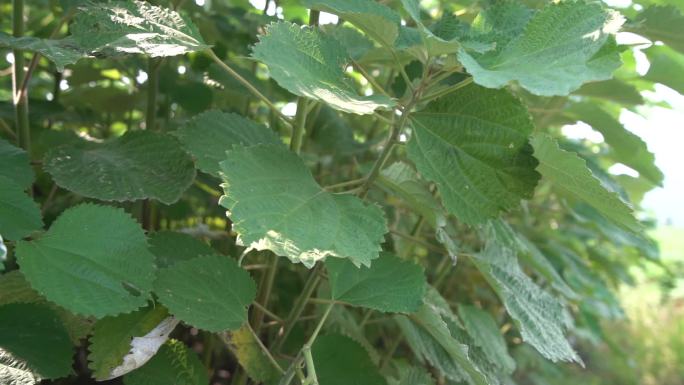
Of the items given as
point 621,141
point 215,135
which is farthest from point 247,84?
point 621,141

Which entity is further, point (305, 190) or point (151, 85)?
point (151, 85)

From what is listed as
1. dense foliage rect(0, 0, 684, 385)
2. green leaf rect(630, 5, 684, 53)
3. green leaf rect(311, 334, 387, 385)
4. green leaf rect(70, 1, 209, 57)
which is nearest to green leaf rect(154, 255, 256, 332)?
dense foliage rect(0, 0, 684, 385)

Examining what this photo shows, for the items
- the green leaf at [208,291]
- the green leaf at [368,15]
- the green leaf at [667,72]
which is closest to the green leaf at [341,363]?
the green leaf at [208,291]

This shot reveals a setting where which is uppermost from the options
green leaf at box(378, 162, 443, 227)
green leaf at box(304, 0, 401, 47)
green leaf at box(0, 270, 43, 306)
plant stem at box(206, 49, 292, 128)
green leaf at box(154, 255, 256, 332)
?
green leaf at box(304, 0, 401, 47)

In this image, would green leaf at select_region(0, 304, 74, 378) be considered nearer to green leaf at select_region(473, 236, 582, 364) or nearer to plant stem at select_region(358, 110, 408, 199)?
plant stem at select_region(358, 110, 408, 199)

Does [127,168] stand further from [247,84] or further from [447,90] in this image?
[447,90]

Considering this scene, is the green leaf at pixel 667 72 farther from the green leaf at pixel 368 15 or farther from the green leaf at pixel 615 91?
the green leaf at pixel 368 15
